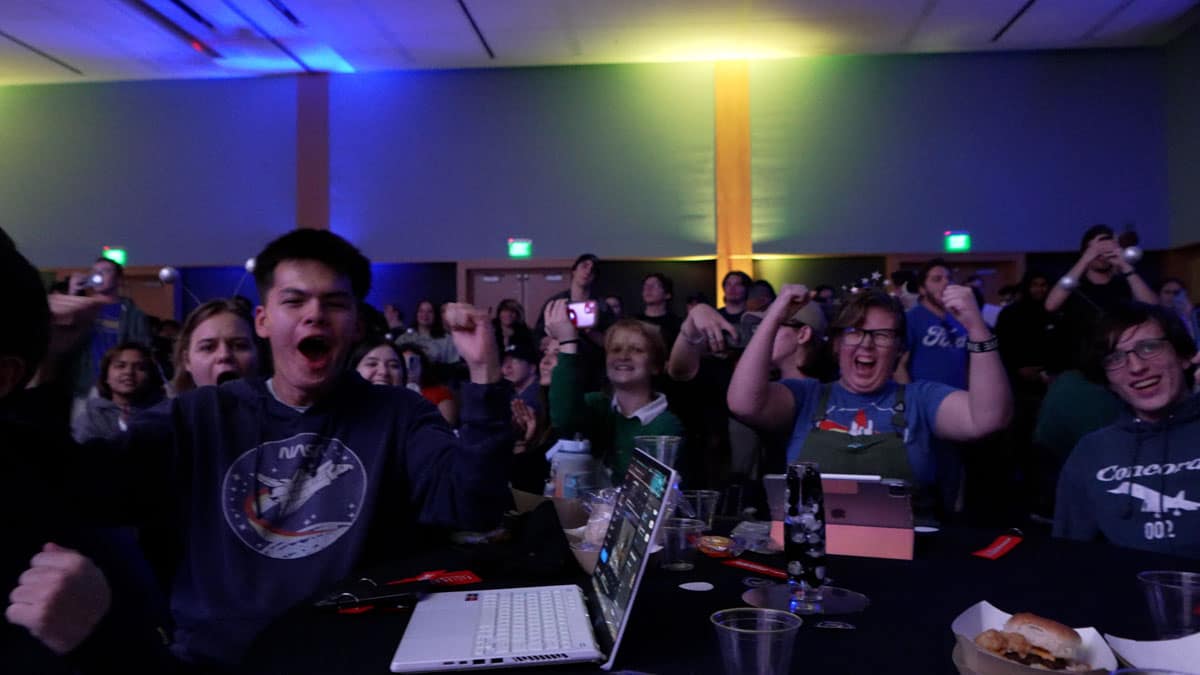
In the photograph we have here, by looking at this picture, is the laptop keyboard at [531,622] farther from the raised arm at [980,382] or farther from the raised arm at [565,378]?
the raised arm at [980,382]

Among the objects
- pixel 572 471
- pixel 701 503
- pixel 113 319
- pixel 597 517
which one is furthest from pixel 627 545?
pixel 113 319

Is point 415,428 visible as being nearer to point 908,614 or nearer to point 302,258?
point 302,258

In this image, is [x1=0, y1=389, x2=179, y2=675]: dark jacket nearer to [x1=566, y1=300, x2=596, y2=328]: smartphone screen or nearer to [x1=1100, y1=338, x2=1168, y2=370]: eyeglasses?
[x1=1100, y1=338, x2=1168, y2=370]: eyeglasses

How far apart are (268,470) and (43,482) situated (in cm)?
64

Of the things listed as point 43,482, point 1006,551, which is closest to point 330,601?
point 43,482

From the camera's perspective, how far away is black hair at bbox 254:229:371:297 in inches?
75.2

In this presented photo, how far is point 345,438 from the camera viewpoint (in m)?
1.86

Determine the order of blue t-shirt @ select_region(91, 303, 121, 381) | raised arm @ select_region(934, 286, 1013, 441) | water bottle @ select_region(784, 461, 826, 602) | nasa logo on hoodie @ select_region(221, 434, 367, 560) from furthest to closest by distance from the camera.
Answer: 1. blue t-shirt @ select_region(91, 303, 121, 381)
2. raised arm @ select_region(934, 286, 1013, 441)
3. nasa logo on hoodie @ select_region(221, 434, 367, 560)
4. water bottle @ select_region(784, 461, 826, 602)

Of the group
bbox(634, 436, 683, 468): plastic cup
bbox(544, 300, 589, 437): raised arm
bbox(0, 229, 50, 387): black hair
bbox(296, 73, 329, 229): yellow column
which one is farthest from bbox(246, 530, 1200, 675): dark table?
bbox(296, 73, 329, 229): yellow column

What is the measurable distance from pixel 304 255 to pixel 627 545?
1076 mm

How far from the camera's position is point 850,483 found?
1735 millimetres

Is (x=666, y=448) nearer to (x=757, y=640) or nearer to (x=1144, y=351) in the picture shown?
(x=757, y=640)

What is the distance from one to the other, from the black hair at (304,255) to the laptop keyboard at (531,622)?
87 cm

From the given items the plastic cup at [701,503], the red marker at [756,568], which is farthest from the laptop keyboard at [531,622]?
the plastic cup at [701,503]
